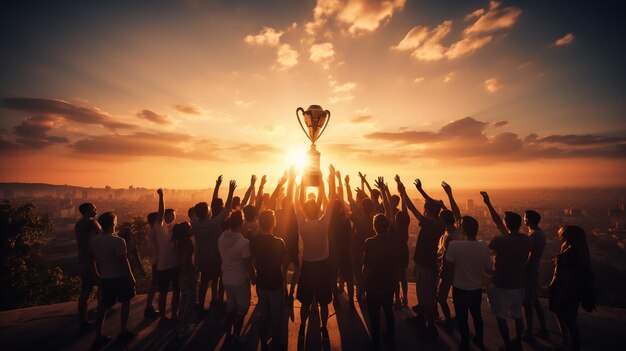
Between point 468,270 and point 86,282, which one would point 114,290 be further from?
point 468,270

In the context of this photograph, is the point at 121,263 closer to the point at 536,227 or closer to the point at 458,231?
the point at 458,231

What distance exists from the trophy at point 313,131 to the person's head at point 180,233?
289 cm

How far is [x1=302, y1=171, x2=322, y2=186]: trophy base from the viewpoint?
6.22 m

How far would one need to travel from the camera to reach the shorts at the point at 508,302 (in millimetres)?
4352

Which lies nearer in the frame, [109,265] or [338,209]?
[109,265]

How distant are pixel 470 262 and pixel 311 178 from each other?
3.66 metres

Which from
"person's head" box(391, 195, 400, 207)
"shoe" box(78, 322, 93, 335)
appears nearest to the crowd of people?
"shoe" box(78, 322, 93, 335)

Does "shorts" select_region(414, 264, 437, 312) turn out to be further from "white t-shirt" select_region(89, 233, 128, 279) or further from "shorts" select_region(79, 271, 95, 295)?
"shorts" select_region(79, 271, 95, 295)

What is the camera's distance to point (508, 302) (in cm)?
439

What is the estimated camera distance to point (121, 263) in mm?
4707

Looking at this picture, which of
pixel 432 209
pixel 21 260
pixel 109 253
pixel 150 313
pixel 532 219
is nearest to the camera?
pixel 109 253

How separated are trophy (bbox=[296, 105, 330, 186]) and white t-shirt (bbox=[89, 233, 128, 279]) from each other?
395cm

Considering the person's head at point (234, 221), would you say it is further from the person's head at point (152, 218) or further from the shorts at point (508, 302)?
the shorts at point (508, 302)

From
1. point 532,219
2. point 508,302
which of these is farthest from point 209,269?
point 532,219
